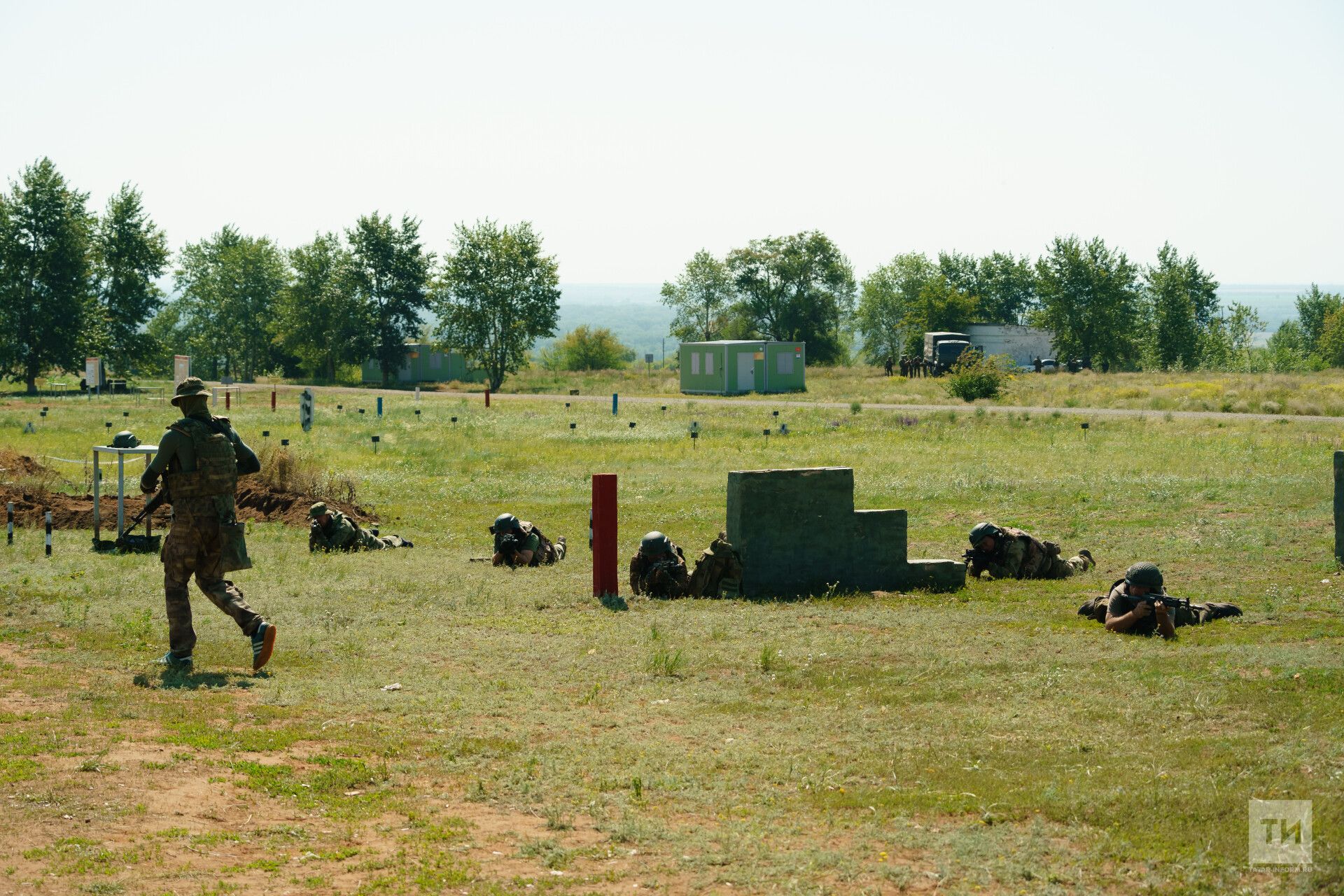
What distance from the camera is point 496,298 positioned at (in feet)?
288

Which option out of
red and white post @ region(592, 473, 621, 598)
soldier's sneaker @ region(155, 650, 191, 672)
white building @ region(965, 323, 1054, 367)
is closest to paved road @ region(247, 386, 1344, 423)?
white building @ region(965, 323, 1054, 367)

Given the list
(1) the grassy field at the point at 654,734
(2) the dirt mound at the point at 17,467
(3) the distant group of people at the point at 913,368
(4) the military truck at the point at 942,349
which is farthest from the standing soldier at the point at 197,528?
(3) the distant group of people at the point at 913,368

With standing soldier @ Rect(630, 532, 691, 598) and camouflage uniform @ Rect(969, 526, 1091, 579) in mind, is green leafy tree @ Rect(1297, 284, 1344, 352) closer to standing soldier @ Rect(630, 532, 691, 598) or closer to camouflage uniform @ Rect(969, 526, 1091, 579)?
camouflage uniform @ Rect(969, 526, 1091, 579)

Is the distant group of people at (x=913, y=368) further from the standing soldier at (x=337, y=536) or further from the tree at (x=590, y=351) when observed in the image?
the standing soldier at (x=337, y=536)

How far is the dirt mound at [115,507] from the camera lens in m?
19.2

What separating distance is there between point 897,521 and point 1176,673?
5.07 metres

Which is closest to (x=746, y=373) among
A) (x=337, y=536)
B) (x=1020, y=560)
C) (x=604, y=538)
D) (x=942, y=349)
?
(x=942, y=349)

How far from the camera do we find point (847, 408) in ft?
164

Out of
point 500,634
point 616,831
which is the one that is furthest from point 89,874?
point 500,634

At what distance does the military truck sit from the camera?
76062 mm

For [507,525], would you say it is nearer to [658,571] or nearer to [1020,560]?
[658,571]

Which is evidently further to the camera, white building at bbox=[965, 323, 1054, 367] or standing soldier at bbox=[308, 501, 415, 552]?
white building at bbox=[965, 323, 1054, 367]

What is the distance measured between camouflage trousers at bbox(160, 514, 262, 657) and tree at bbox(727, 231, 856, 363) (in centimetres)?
10311

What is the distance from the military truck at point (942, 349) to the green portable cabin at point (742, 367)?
10.7 m
